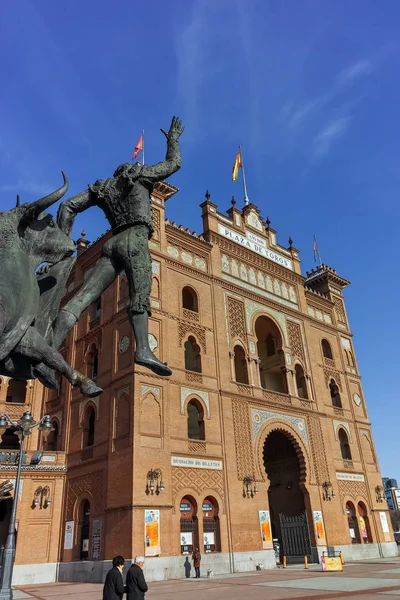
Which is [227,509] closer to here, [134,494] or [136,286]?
[134,494]

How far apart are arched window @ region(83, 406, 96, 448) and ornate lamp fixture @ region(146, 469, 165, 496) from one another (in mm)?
4265

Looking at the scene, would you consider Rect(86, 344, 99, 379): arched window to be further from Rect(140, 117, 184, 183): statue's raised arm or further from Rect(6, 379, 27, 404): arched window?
Rect(140, 117, 184, 183): statue's raised arm

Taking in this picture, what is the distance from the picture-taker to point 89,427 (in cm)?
1984

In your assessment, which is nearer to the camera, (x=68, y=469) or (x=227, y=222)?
(x=68, y=469)

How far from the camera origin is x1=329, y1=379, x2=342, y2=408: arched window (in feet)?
87.9

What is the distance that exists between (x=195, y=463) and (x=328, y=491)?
8.06 metres

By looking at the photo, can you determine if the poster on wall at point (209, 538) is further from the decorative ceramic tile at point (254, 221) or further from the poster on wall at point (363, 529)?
the decorative ceramic tile at point (254, 221)

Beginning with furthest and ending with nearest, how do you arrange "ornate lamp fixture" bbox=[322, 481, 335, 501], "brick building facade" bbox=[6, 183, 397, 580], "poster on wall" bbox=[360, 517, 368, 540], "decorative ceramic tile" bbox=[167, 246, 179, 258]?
"poster on wall" bbox=[360, 517, 368, 540]
"ornate lamp fixture" bbox=[322, 481, 335, 501]
"decorative ceramic tile" bbox=[167, 246, 179, 258]
"brick building facade" bbox=[6, 183, 397, 580]

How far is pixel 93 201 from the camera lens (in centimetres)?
343

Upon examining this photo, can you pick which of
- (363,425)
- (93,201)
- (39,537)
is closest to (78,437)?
(39,537)

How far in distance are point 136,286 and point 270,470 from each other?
23.2m

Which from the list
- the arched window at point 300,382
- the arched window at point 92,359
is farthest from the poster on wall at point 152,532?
the arched window at point 300,382

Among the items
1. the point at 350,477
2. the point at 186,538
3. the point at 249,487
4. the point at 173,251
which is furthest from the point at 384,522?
the point at 173,251

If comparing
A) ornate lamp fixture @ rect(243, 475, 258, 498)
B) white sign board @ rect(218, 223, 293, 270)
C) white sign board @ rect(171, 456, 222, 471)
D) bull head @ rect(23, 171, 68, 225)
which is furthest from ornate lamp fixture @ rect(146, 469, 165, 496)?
bull head @ rect(23, 171, 68, 225)
